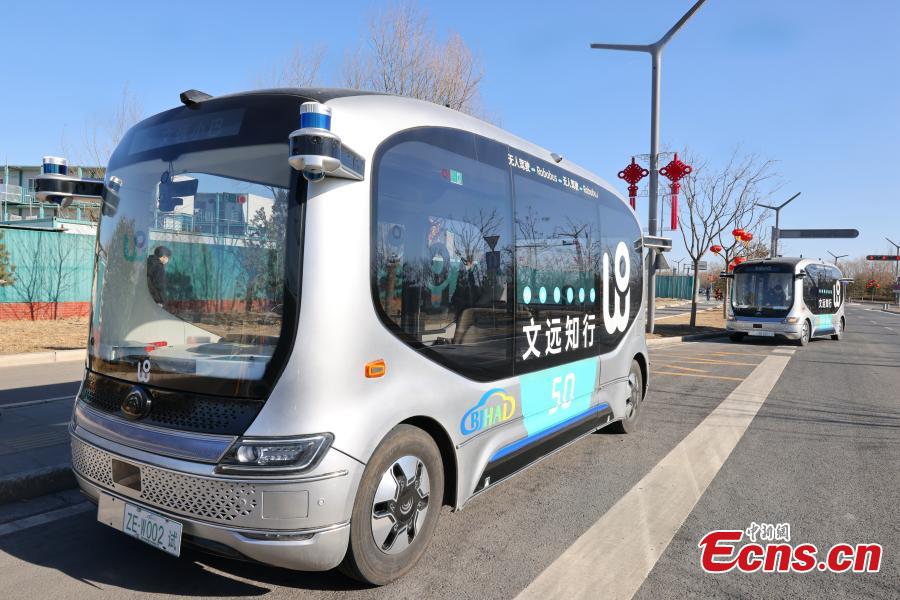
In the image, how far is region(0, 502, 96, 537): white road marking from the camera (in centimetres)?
381

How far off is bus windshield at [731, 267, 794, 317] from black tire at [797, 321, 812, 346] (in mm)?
829

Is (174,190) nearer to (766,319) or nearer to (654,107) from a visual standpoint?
(654,107)

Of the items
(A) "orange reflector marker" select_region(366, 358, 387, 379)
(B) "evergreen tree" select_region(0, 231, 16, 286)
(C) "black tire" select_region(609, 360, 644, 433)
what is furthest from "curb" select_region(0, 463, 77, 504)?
(B) "evergreen tree" select_region(0, 231, 16, 286)

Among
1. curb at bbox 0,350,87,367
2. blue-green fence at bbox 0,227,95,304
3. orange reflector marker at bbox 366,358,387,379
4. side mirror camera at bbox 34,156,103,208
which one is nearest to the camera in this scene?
orange reflector marker at bbox 366,358,387,379

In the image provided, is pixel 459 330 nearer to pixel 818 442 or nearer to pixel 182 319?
pixel 182 319

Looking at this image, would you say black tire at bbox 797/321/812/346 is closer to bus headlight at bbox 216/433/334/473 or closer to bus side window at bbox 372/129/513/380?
bus side window at bbox 372/129/513/380

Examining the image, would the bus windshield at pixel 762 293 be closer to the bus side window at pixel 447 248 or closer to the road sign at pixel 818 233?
the bus side window at pixel 447 248

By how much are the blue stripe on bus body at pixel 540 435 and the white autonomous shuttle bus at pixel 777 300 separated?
1516 cm

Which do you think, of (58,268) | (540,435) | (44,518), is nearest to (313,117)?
(540,435)

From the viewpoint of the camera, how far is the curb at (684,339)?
54.8ft

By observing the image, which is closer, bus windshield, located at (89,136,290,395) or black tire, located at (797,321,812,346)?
bus windshield, located at (89,136,290,395)

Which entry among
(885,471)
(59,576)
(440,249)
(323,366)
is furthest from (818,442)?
(59,576)

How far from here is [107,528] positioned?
12.6ft

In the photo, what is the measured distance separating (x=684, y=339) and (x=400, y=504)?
17583 mm
